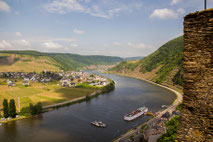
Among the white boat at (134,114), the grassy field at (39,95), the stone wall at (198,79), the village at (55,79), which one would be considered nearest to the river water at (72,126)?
the white boat at (134,114)

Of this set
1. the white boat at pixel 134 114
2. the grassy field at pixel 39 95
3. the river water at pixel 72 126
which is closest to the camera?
the river water at pixel 72 126

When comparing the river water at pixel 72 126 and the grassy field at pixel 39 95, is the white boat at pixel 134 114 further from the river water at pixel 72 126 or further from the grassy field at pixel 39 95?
the grassy field at pixel 39 95

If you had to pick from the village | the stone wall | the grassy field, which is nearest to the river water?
the grassy field

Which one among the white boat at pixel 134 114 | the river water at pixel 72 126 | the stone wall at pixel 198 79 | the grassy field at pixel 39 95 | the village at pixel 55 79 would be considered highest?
the stone wall at pixel 198 79

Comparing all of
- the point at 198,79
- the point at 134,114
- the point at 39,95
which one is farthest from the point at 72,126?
the point at 39,95

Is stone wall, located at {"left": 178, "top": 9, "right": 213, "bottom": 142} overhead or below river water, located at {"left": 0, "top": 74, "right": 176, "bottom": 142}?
overhead

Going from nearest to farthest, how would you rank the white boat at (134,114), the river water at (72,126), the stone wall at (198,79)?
the stone wall at (198,79), the river water at (72,126), the white boat at (134,114)

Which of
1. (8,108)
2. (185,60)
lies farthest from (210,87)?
(8,108)

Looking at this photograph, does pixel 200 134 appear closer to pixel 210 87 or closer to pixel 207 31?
pixel 210 87

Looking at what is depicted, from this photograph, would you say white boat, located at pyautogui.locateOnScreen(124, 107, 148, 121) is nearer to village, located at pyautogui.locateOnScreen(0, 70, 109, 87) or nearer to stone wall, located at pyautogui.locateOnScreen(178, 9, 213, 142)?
stone wall, located at pyautogui.locateOnScreen(178, 9, 213, 142)

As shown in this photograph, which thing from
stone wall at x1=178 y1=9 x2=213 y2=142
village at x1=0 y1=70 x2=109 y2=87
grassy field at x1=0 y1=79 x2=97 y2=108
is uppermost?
stone wall at x1=178 y1=9 x2=213 y2=142
